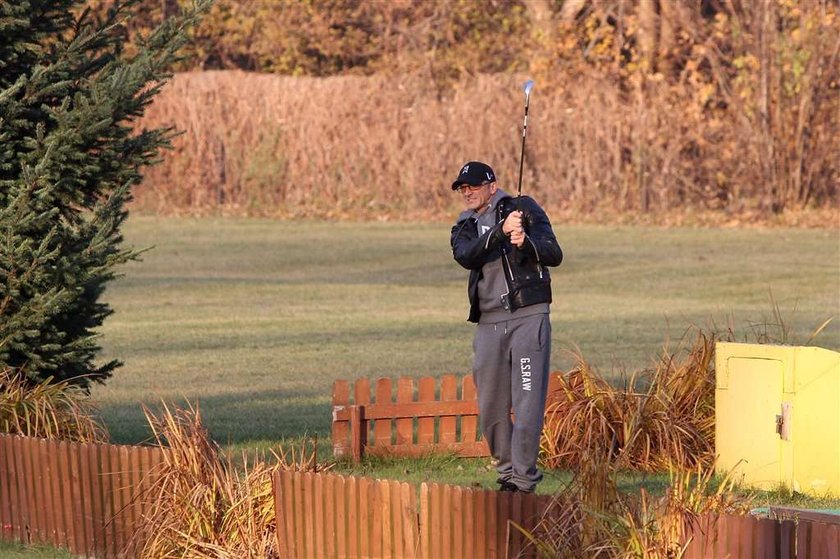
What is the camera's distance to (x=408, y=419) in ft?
35.8

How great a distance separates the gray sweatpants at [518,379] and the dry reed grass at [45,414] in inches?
86.6

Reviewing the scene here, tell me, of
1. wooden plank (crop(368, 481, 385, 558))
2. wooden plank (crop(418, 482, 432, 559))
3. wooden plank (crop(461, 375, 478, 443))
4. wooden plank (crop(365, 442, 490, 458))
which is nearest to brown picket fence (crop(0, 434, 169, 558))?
wooden plank (crop(368, 481, 385, 558))

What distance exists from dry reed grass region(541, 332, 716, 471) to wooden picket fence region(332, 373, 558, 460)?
0.86 feet

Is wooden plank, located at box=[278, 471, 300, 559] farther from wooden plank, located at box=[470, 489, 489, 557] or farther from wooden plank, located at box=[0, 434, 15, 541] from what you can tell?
wooden plank, located at box=[0, 434, 15, 541]

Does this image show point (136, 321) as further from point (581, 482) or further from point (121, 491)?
point (581, 482)

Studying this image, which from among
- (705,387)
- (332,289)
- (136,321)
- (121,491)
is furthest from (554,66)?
(121,491)

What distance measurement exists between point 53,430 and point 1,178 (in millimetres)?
1745

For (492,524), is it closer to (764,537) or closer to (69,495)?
(764,537)

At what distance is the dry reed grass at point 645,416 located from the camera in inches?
405

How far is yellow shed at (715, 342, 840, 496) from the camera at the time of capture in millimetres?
9359

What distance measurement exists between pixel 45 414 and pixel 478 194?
9.06ft

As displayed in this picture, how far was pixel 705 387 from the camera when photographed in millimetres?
10703

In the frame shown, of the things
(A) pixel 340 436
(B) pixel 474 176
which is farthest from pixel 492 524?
(A) pixel 340 436

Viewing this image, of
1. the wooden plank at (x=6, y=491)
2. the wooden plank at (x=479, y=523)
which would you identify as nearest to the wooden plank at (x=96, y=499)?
the wooden plank at (x=6, y=491)
